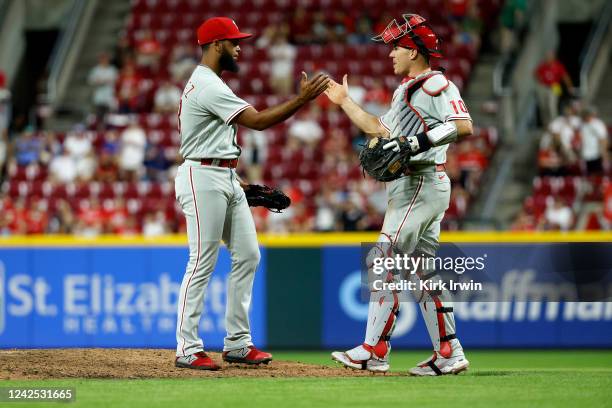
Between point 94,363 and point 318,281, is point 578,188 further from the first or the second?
point 94,363

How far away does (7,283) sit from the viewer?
13.0 m

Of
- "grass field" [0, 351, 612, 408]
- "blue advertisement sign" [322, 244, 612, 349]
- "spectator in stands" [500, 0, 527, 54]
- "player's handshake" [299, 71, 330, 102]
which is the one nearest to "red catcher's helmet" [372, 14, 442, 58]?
"player's handshake" [299, 71, 330, 102]

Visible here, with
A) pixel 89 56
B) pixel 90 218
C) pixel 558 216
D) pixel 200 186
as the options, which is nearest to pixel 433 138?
pixel 200 186

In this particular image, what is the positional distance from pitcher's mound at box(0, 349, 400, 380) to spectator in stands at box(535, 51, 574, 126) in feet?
34.2

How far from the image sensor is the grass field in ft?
22.5

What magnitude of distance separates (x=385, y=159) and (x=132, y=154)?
34.2 feet

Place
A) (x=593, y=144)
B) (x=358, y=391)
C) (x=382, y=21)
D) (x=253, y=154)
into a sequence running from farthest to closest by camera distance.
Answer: (x=382, y=21)
(x=253, y=154)
(x=593, y=144)
(x=358, y=391)

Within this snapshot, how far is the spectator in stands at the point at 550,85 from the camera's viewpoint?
60.5ft

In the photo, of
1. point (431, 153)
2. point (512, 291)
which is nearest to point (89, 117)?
point (512, 291)

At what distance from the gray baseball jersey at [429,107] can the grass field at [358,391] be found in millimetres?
1470

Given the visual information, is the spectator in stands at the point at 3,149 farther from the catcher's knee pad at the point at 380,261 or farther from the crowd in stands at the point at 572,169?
the catcher's knee pad at the point at 380,261

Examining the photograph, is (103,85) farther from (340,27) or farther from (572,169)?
(572,169)

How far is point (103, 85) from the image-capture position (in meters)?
19.9

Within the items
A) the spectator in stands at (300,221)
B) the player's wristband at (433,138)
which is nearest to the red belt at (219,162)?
the player's wristband at (433,138)
